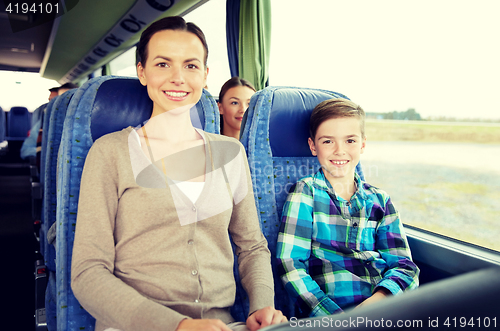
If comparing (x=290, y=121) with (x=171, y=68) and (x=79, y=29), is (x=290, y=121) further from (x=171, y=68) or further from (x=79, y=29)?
(x=79, y=29)

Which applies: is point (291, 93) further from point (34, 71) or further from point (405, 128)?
point (34, 71)

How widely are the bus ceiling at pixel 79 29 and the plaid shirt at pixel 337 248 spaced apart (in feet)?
13.4

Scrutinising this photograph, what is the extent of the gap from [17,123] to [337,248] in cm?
1115

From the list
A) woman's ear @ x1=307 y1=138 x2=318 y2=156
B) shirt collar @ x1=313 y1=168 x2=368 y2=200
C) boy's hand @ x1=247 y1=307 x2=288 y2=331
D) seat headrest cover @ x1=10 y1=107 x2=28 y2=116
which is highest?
seat headrest cover @ x1=10 y1=107 x2=28 y2=116

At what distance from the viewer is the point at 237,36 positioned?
11.3 ft

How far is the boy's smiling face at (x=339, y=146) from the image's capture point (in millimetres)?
1361

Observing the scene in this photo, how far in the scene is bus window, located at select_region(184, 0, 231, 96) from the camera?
12.4 ft

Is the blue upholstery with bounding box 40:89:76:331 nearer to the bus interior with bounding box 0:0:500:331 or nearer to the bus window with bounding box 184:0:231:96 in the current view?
the bus interior with bounding box 0:0:500:331

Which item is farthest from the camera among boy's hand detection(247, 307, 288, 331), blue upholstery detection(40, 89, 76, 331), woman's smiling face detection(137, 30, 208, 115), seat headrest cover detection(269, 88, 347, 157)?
blue upholstery detection(40, 89, 76, 331)

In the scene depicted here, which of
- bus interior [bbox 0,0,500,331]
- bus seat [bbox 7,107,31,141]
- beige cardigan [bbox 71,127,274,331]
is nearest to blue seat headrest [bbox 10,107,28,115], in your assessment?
bus seat [bbox 7,107,31,141]

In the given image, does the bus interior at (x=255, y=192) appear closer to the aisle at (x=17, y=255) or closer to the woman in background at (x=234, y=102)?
the aisle at (x=17, y=255)

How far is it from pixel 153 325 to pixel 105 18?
708 cm

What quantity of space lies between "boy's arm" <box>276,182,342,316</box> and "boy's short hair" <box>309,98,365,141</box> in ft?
0.87

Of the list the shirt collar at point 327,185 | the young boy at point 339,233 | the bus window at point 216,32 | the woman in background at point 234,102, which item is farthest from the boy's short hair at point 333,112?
the bus window at point 216,32
